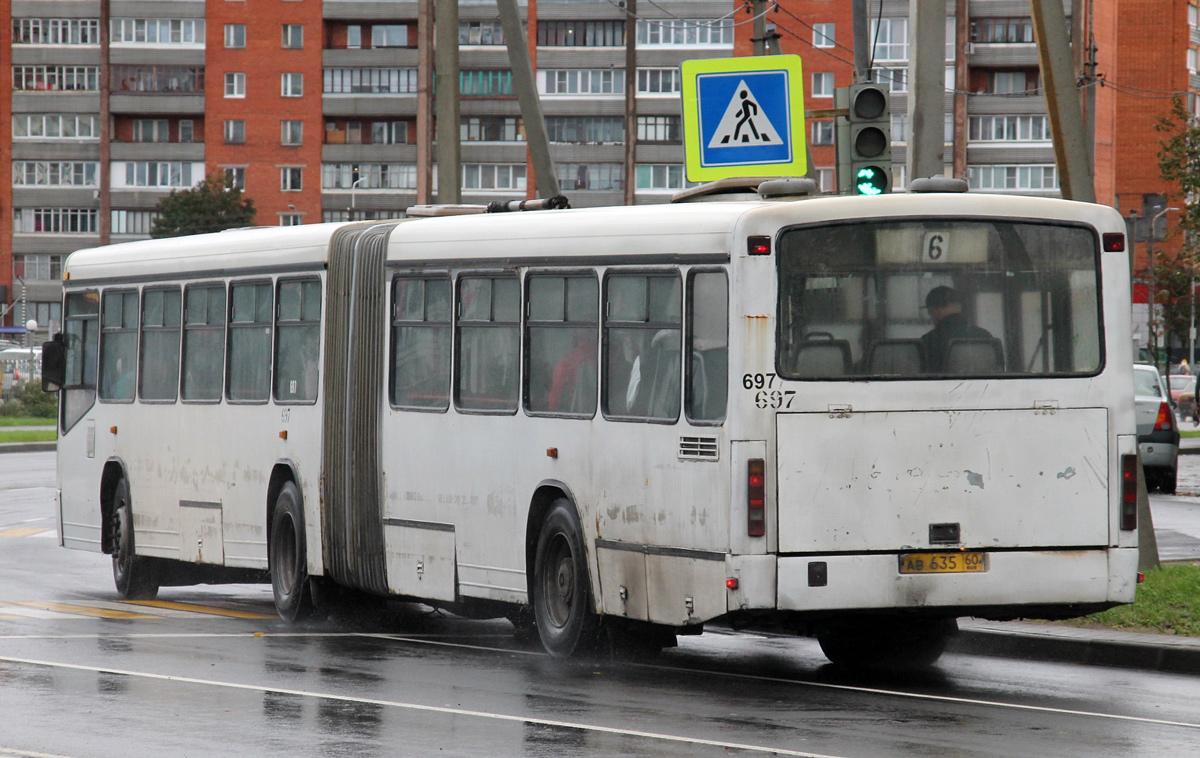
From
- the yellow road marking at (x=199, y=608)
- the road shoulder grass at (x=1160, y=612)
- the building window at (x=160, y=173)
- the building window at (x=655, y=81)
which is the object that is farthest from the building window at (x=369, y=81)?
the road shoulder grass at (x=1160, y=612)

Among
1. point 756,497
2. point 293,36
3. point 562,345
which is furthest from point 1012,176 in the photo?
point 756,497

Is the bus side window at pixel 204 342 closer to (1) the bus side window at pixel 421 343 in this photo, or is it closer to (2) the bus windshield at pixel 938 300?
(1) the bus side window at pixel 421 343

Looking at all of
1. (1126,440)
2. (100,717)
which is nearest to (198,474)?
(100,717)

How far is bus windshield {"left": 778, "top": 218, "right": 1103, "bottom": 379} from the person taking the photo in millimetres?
10391

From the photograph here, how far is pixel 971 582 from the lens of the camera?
10367 millimetres

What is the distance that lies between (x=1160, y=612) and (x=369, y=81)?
3569 inches

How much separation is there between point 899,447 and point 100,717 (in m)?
4.23

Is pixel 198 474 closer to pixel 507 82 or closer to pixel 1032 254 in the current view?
pixel 1032 254

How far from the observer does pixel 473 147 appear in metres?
99.5

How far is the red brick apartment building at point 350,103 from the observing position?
312ft

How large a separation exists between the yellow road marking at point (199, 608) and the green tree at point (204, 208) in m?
80.7

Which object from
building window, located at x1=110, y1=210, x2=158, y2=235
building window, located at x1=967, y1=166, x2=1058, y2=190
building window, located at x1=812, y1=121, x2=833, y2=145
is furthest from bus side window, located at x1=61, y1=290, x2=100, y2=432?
building window, located at x1=110, y1=210, x2=158, y2=235

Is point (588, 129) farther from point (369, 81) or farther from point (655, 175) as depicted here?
point (369, 81)

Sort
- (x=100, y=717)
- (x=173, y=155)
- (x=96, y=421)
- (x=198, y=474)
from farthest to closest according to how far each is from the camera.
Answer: (x=173, y=155) → (x=96, y=421) → (x=198, y=474) → (x=100, y=717)
